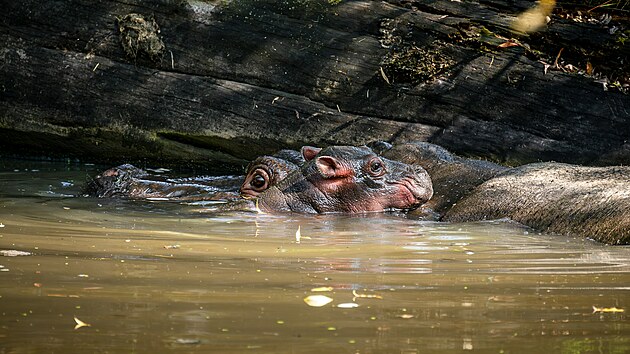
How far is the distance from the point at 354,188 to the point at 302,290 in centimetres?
401

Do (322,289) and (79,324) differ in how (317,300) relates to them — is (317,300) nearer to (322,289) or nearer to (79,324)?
(322,289)

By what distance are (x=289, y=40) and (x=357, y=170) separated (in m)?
2.71

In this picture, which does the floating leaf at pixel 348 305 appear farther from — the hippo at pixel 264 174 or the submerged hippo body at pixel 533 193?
the hippo at pixel 264 174

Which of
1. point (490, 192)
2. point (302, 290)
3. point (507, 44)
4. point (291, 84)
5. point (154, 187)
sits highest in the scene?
point (507, 44)

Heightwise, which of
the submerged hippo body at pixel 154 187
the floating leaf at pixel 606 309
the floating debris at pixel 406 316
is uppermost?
the floating leaf at pixel 606 309

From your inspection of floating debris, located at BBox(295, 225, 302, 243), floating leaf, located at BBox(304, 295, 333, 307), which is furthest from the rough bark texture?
floating leaf, located at BBox(304, 295, 333, 307)

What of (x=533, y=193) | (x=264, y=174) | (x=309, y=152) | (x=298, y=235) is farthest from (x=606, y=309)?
(x=309, y=152)

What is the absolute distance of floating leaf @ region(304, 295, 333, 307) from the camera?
3330 mm

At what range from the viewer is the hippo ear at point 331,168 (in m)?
7.51

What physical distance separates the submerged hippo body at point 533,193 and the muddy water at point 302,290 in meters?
0.26

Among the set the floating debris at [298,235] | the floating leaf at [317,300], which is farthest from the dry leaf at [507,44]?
the floating leaf at [317,300]

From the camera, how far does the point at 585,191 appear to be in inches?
257

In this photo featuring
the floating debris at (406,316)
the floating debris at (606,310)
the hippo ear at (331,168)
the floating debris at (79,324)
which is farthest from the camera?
the hippo ear at (331,168)

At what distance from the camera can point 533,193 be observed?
6.93 meters
